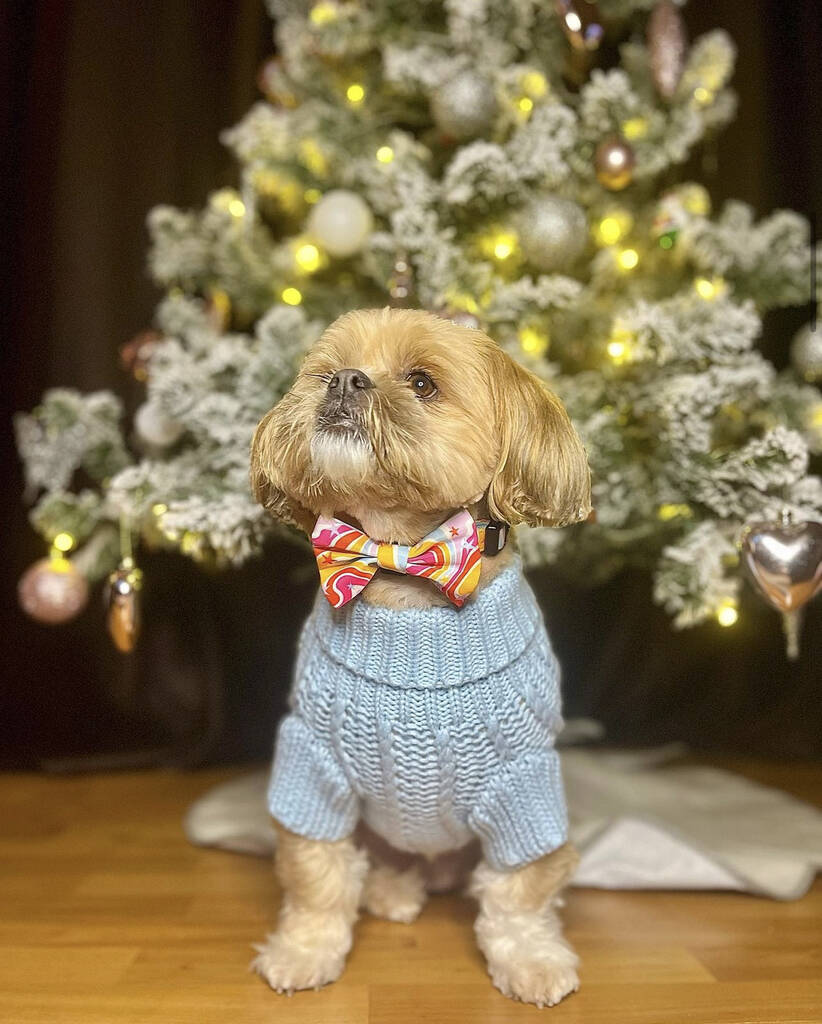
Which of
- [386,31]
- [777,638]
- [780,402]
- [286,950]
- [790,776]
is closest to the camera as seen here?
[286,950]

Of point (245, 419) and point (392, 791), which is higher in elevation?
point (245, 419)

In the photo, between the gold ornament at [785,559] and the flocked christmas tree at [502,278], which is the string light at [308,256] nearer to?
the flocked christmas tree at [502,278]

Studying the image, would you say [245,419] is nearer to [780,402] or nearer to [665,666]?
[780,402]

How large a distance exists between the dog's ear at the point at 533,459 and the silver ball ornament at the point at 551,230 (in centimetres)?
54

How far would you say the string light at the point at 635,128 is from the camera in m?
1.79

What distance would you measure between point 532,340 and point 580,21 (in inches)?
21.5

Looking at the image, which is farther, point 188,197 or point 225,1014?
point 188,197

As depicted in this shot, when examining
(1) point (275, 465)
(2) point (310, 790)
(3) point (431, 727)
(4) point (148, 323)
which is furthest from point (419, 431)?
(4) point (148, 323)

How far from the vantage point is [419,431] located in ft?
3.62

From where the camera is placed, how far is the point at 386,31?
73.6 inches

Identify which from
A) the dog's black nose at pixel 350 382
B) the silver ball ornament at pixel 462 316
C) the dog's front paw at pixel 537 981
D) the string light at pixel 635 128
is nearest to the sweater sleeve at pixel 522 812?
the dog's front paw at pixel 537 981

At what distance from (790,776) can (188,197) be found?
1.86 metres

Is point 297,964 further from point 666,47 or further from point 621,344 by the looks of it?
point 666,47

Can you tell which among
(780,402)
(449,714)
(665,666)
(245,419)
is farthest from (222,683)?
(780,402)
